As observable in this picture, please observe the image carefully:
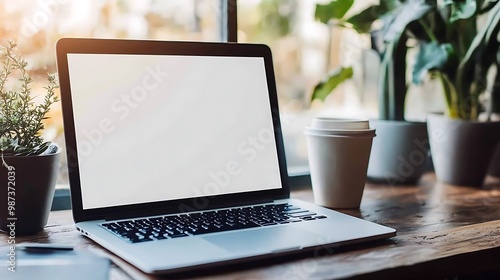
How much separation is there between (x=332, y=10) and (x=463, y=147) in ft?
1.42

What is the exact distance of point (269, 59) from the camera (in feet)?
3.68

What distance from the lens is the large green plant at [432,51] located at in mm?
1336

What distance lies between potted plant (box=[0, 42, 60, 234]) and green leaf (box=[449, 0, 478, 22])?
33.1 inches

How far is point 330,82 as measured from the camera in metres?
1.42

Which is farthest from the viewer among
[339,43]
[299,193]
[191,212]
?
[339,43]

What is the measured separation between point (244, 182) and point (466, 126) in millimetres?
575

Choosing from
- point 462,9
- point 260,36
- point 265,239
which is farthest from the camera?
point 260,36

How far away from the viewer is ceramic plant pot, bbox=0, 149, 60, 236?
852mm

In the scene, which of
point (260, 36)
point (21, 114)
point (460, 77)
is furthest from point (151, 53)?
point (460, 77)

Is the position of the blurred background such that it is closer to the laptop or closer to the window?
the window

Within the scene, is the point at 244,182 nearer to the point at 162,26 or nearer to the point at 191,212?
the point at 191,212

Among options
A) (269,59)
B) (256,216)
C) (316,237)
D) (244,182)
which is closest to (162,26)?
(269,59)

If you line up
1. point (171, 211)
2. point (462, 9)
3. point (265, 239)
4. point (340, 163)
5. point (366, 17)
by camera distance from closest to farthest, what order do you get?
point (265, 239), point (171, 211), point (340, 163), point (462, 9), point (366, 17)

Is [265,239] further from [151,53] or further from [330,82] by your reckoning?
[330,82]
